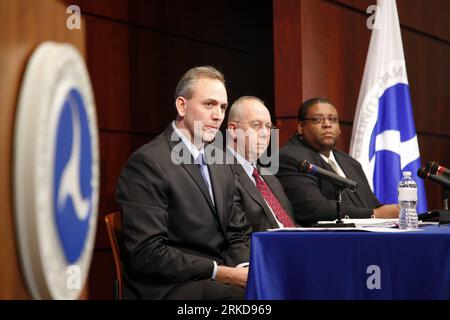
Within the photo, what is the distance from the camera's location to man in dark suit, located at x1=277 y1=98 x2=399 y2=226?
12.7 ft

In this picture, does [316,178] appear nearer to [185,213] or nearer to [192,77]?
[192,77]

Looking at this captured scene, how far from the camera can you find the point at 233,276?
2754 mm

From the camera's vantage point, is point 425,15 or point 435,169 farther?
point 425,15

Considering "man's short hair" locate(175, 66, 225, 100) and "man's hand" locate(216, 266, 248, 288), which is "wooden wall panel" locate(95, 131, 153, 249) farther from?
"man's hand" locate(216, 266, 248, 288)

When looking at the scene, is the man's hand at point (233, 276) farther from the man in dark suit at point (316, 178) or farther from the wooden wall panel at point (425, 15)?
the wooden wall panel at point (425, 15)

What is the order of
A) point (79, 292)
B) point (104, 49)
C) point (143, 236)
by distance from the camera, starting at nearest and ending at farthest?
point (79, 292) < point (143, 236) < point (104, 49)

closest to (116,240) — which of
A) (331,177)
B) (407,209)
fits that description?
(331,177)

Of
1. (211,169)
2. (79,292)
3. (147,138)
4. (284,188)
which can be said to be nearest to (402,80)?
(284,188)

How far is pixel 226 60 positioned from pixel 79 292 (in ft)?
18.7

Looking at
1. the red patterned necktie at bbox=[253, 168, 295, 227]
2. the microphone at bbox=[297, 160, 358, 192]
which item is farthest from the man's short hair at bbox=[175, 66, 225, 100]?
the red patterned necktie at bbox=[253, 168, 295, 227]

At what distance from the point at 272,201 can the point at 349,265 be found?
112cm

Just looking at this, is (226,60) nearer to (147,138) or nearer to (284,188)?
(147,138)

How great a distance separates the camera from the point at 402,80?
205 inches

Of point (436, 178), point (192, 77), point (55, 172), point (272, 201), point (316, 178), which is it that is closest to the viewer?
point (55, 172)
